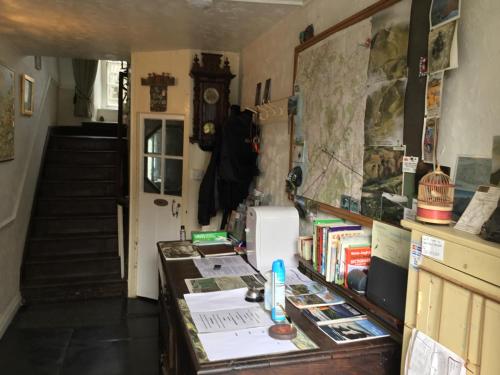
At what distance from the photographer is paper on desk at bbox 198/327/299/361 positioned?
Answer: 134 cm

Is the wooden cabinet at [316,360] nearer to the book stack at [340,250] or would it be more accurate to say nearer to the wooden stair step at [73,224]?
the book stack at [340,250]

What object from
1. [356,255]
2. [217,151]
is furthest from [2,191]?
[356,255]

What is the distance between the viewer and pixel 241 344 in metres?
1.40

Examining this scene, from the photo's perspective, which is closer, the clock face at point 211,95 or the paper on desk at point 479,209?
the paper on desk at point 479,209

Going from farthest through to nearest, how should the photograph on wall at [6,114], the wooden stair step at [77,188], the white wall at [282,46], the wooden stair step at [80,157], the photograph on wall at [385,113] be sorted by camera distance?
the wooden stair step at [80,157] < the wooden stair step at [77,188] < the photograph on wall at [6,114] < the white wall at [282,46] < the photograph on wall at [385,113]

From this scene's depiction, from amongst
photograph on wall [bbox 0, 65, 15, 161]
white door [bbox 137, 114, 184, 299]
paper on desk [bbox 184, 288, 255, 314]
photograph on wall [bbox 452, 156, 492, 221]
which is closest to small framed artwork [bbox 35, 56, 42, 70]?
photograph on wall [bbox 0, 65, 15, 161]

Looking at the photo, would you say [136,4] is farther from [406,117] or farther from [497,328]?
[497,328]

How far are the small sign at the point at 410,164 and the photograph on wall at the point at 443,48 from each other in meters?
0.31

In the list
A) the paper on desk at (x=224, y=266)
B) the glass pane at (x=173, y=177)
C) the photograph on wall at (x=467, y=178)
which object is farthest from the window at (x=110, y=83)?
the photograph on wall at (x=467, y=178)

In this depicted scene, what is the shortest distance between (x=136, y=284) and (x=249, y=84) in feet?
7.63

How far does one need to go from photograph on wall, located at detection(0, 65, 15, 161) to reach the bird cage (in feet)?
11.2

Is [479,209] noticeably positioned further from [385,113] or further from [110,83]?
[110,83]

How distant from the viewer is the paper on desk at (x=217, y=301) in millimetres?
1712

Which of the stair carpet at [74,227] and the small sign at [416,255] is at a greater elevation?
the small sign at [416,255]
